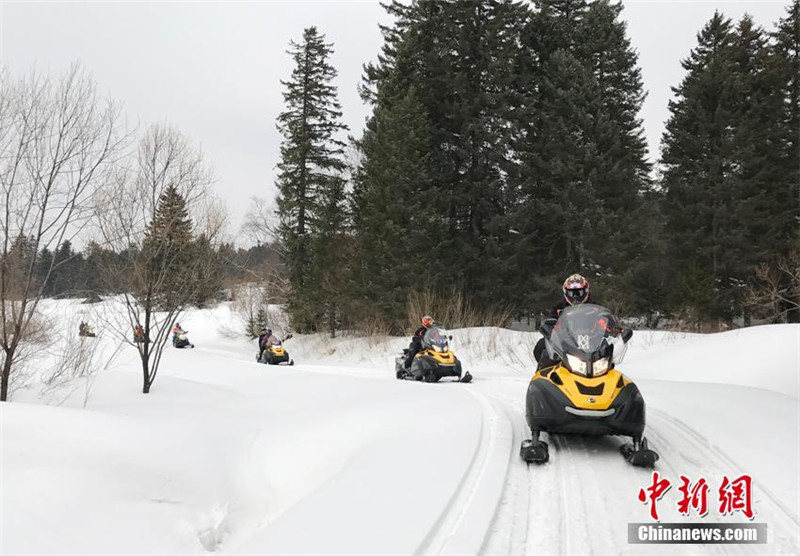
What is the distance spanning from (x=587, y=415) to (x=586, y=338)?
2.43ft

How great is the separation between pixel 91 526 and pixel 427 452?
296cm

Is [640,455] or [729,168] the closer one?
[640,455]

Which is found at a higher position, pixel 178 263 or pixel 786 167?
pixel 786 167

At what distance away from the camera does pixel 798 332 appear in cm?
1111

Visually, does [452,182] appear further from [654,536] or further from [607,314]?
[654,536]

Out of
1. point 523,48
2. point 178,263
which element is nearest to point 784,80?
point 523,48

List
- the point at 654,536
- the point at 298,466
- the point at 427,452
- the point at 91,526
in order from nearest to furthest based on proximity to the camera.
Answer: the point at 654,536 → the point at 91,526 → the point at 427,452 → the point at 298,466

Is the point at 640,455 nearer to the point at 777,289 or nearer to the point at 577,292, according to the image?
the point at 577,292

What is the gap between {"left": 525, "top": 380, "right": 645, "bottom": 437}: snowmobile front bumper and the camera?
15.1ft

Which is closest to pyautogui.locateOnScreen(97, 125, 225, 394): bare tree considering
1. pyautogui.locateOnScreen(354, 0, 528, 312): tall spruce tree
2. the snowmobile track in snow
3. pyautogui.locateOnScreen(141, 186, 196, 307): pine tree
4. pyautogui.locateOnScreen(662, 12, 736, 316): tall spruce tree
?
pyautogui.locateOnScreen(141, 186, 196, 307): pine tree

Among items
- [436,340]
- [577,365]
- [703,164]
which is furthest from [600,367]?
[703,164]

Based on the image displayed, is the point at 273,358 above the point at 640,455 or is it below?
below

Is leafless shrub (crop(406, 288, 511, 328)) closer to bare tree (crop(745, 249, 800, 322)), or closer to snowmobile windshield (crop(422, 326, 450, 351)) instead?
snowmobile windshield (crop(422, 326, 450, 351))

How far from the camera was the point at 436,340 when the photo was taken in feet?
40.3
